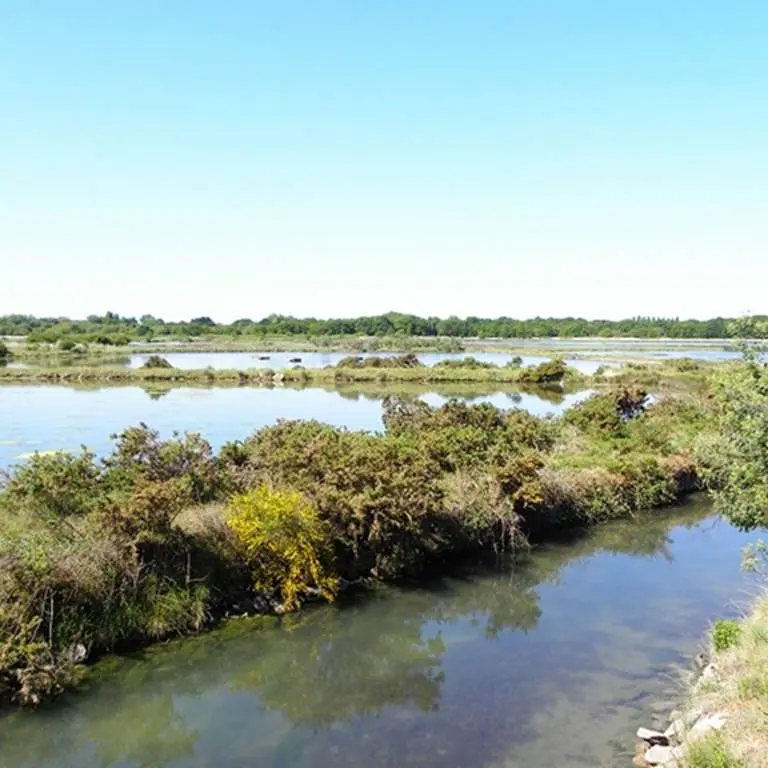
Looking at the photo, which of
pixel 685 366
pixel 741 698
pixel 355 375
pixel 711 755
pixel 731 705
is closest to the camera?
pixel 711 755

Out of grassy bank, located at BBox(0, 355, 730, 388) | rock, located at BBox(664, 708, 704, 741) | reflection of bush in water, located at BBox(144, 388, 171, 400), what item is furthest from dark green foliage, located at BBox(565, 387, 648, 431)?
reflection of bush in water, located at BBox(144, 388, 171, 400)

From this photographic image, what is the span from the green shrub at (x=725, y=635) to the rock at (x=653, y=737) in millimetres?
2686

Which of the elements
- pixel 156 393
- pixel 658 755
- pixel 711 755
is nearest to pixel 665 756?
pixel 658 755

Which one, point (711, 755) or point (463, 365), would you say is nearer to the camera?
point (711, 755)

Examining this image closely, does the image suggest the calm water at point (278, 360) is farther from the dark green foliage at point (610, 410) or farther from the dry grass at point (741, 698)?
the dry grass at point (741, 698)

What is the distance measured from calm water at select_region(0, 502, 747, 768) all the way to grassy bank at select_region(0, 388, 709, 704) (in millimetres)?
864

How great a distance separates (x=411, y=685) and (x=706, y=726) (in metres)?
5.68

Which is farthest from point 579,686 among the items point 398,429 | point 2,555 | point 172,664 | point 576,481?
point 398,429

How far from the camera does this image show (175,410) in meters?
52.5

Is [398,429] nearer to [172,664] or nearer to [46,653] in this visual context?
[172,664]

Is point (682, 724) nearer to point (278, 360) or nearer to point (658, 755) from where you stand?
point (658, 755)

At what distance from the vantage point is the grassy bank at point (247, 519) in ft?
49.3

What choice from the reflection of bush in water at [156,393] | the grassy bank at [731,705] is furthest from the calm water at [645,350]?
the grassy bank at [731,705]

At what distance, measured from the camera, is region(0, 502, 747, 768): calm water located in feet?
41.0
